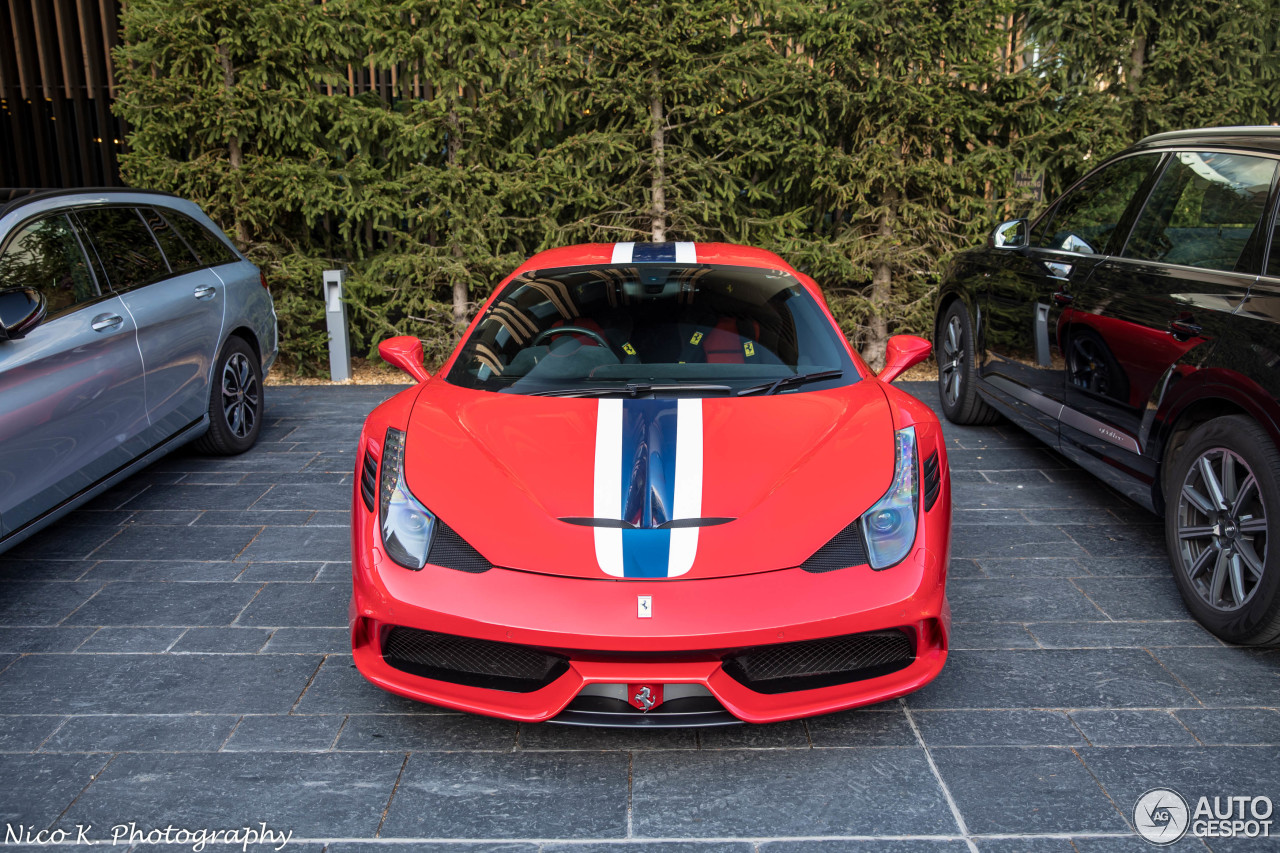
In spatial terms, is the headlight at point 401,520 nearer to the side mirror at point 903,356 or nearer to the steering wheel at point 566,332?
the steering wheel at point 566,332

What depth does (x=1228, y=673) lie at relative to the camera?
3029 millimetres

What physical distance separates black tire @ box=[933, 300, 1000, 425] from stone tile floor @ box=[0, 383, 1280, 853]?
6.76 feet

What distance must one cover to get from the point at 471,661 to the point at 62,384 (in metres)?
2.50

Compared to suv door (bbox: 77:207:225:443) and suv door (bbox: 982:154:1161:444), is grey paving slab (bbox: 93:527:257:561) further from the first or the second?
suv door (bbox: 982:154:1161:444)

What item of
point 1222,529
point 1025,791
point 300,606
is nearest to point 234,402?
point 300,606

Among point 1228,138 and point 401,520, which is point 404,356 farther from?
point 1228,138

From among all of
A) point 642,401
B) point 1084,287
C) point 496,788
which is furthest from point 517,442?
point 1084,287

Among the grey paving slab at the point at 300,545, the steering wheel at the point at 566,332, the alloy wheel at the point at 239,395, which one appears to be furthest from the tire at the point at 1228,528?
the alloy wheel at the point at 239,395

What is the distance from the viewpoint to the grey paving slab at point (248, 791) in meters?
2.33

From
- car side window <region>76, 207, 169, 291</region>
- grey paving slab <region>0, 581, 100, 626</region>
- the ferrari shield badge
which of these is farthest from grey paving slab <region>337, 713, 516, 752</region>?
car side window <region>76, 207, 169, 291</region>

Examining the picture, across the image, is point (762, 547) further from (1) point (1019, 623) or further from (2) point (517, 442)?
(1) point (1019, 623)

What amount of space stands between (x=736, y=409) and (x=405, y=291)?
5460 millimetres

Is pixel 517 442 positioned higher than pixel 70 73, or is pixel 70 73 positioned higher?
pixel 70 73

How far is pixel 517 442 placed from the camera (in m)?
2.89
